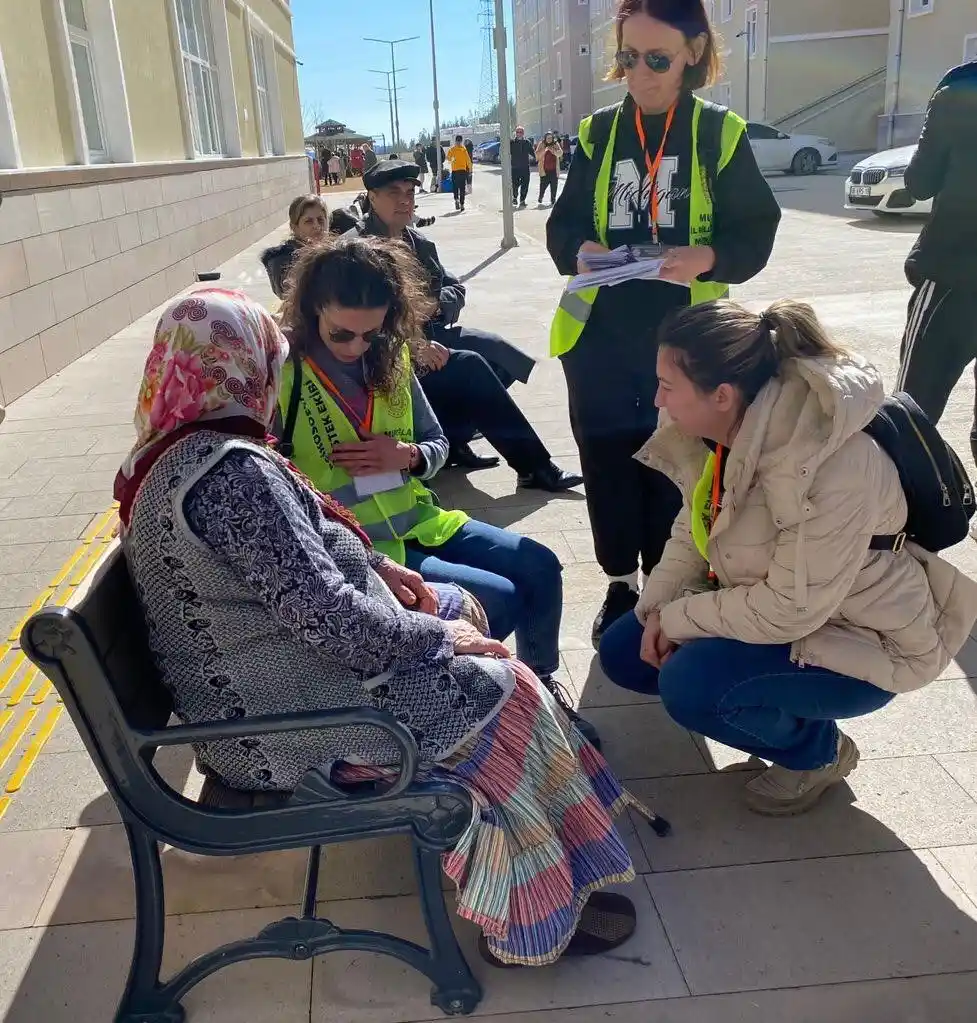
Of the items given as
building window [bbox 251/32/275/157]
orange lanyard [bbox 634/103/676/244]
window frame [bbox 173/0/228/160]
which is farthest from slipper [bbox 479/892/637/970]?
building window [bbox 251/32/275/157]

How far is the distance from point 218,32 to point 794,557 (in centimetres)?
1837

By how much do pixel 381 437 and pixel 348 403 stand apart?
0.46 ft

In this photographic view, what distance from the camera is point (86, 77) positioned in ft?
35.4

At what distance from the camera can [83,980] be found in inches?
87.7

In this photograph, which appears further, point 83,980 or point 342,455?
point 342,455

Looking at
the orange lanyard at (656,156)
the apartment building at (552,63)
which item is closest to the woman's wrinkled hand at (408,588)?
the orange lanyard at (656,156)

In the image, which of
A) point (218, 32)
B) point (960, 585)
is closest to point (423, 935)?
point (960, 585)

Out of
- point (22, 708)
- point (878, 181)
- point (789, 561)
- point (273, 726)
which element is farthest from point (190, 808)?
point (878, 181)

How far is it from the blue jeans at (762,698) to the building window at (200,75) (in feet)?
46.6

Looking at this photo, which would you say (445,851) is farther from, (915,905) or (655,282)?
(655,282)

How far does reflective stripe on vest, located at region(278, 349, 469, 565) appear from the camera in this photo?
2910 millimetres

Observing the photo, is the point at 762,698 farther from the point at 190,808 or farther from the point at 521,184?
the point at 521,184

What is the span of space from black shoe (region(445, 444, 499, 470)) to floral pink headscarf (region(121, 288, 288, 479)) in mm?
3668

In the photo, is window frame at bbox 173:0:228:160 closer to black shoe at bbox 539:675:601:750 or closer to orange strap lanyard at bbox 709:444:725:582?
black shoe at bbox 539:675:601:750
